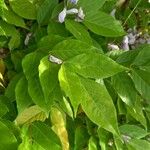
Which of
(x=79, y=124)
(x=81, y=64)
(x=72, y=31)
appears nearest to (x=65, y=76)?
(x=81, y=64)

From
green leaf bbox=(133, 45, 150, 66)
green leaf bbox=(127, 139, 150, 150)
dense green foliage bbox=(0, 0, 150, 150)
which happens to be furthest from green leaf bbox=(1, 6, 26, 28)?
green leaf bbox=(127, 139, 150, 150)

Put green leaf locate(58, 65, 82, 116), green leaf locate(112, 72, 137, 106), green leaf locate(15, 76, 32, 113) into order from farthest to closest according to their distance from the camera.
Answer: green leaf locate(112, 72, 137, 106) < green leaf locate(15, 76, 32, 113) < green leaf locate(58, 65, 82, 116)

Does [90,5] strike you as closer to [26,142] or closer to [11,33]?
[11,33]

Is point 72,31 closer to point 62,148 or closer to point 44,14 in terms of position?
point 44,14

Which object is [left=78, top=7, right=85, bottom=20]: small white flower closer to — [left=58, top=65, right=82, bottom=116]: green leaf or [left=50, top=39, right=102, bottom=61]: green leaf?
[left=50, top=39, right=102, bottom=61]: green leaf

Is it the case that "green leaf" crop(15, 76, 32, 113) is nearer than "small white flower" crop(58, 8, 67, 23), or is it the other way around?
"green leaf" crop(15, 76, 32, 113)

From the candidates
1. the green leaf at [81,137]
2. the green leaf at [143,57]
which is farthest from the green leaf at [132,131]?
the green leaf at [143,57]
